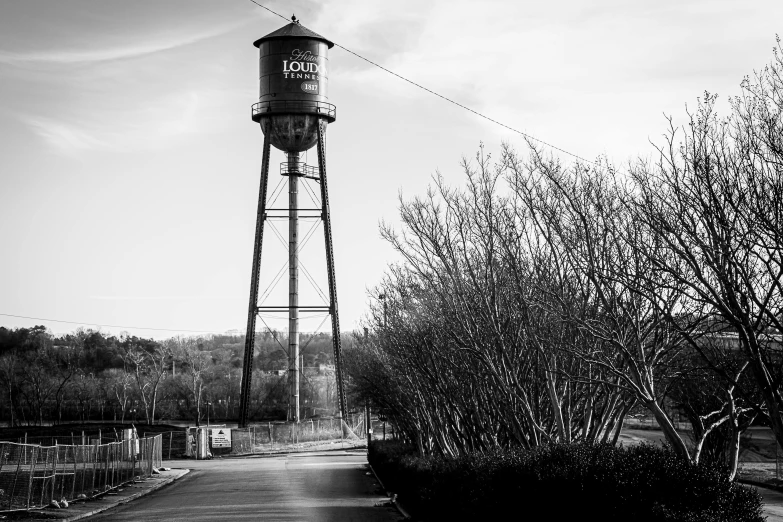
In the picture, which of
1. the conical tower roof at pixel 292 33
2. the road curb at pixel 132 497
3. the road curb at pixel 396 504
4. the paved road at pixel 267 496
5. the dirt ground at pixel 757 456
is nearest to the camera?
the road curb at pixel 396 504

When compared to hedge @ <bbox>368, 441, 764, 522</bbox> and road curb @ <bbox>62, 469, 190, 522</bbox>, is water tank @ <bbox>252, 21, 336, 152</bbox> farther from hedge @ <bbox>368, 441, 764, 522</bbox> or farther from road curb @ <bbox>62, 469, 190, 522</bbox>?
hedge @ <bbox>368, 441, 764, 522</bbox>

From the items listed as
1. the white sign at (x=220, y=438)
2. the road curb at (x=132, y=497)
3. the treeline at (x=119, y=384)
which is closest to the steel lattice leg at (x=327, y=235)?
the white sign at (x=220, y=438)

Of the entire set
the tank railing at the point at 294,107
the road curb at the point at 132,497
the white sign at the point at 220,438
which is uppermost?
the tank railing at the point at 294,107

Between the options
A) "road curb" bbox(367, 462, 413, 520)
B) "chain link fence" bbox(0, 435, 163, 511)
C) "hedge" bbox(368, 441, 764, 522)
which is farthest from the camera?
"chain link fence" bbox(0, 435, 163, 511)

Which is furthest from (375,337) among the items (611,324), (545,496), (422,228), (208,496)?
(545,496)

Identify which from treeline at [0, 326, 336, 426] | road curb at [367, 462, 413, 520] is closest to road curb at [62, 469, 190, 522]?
road curb at [367, 462, 413, 520]

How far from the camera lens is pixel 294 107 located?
57.0 meters

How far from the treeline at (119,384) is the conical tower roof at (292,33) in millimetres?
36261

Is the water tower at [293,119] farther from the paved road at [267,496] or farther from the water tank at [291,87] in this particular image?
the paved road at [267,496]

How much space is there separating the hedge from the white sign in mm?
45474

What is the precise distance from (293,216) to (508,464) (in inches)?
1720

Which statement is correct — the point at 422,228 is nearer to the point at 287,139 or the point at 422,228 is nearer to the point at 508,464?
the point at 508,464

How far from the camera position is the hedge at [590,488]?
10.6 metres

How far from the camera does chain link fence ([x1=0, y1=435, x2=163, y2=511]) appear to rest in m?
27.1
